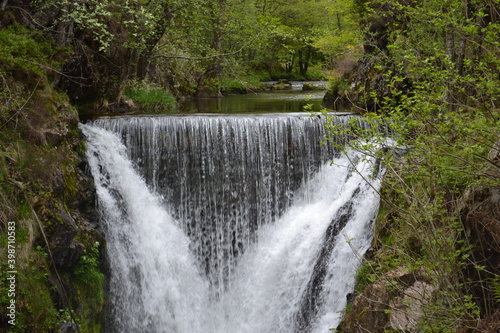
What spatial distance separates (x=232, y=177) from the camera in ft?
30.3

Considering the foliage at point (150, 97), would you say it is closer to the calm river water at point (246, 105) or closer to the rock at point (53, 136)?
the calm river water at point (246, 105)

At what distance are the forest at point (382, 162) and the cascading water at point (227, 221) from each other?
55 cm

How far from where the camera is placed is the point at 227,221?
9109mm

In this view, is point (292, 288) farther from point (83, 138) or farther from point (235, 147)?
point (83, 138)

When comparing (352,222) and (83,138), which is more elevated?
(83,138)

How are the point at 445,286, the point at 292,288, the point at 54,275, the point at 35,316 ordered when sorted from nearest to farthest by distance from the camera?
the point at 445,286, the point at 35,316, the point at 54,275, the point at 292,288

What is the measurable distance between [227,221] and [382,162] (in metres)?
4.88

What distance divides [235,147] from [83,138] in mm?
3074

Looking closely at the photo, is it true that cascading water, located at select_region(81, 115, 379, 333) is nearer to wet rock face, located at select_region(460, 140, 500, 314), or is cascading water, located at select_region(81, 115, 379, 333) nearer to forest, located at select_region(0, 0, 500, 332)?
forest, located at select_region(0, 0, 500, 332)

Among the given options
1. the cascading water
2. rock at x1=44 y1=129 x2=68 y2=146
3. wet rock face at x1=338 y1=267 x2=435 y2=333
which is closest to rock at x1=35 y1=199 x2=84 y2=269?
the cascading water

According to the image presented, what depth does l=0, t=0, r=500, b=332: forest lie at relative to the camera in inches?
173

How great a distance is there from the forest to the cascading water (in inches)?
21.6

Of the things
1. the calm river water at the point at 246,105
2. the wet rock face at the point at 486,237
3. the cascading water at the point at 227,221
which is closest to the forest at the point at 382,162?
the wet rock face at the point at 486,237

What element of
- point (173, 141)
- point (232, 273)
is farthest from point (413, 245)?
point (173, 141)
